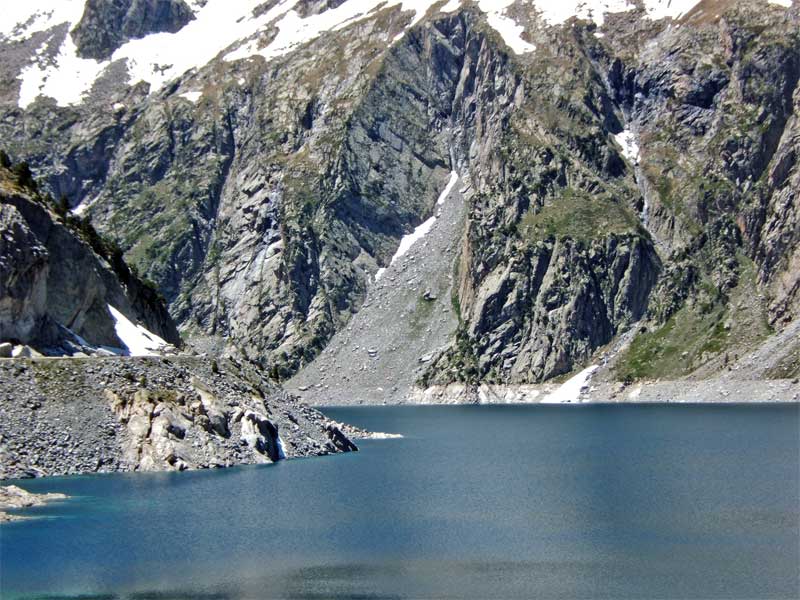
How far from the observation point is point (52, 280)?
95812mm

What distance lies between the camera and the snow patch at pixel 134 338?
9988 centimetres

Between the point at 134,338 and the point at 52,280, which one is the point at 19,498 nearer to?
the point at 52,280

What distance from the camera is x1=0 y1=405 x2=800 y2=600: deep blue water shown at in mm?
48125

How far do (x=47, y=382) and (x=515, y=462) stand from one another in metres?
35.6

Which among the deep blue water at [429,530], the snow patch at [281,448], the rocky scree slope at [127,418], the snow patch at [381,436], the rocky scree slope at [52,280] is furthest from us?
the snow patch at [381,436]

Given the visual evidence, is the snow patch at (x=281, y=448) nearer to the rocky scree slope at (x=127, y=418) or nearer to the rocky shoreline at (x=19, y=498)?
the rocky scree slope at (x=127, y=418)

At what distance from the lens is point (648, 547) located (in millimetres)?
55469

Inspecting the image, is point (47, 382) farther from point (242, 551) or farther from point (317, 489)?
point (242, 551)

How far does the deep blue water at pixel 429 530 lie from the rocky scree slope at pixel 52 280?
1649cm

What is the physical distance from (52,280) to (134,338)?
904 centimetres

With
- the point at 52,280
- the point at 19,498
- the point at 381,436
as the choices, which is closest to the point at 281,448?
the point at 52,280

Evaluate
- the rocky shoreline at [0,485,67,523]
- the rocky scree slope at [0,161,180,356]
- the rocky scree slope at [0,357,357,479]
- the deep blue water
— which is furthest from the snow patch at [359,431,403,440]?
the rocky shoreline at [0,485,67,523]

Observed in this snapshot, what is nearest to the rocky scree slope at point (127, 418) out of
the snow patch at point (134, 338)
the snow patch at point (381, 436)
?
the snow patch at point (134, 338)

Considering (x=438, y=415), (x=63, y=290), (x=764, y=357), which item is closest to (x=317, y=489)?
(x=63, y=290)
